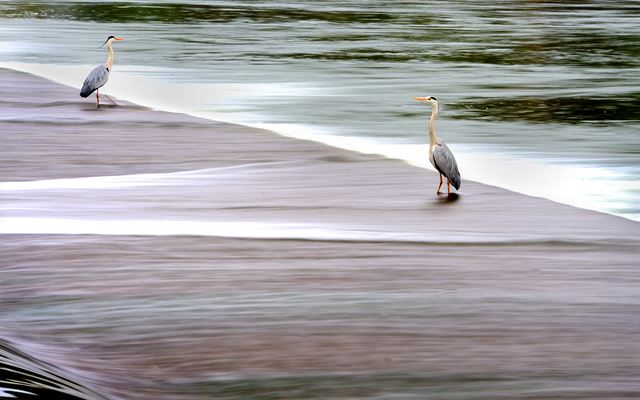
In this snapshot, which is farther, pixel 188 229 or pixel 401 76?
pixel 401 76

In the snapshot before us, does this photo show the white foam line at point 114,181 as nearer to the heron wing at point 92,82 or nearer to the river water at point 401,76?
the river water at point 401,76

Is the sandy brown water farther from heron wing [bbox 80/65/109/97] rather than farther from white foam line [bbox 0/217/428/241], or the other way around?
heron wing [bbox 80/65/109/97]

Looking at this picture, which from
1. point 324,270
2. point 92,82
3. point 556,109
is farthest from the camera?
point 92,82

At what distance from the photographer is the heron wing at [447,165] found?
12.7m

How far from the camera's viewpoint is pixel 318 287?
8.89 m

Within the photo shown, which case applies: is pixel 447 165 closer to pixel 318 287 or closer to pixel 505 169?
pixel 505 169

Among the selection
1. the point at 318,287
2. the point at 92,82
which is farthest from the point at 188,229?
the point at 92,82

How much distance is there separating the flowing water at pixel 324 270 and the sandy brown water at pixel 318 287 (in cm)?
2

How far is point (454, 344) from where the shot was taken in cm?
758

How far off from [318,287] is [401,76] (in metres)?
15.9

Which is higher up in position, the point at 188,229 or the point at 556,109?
the point at 188,229

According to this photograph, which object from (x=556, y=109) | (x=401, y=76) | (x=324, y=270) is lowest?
(x=401, y=76)

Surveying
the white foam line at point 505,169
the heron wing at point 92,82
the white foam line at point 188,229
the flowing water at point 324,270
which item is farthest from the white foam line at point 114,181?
the heron wing at point 92,82

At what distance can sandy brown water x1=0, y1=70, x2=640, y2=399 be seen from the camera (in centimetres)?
704
